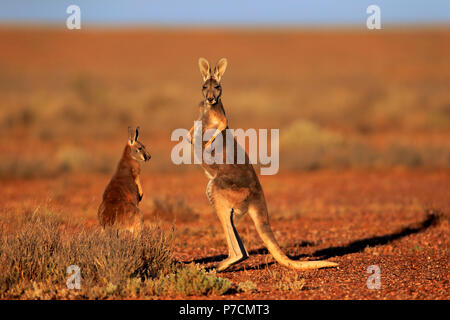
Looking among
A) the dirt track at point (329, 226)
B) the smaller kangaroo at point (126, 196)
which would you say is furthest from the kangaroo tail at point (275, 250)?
the smaller kangaroo at point (126, 196)

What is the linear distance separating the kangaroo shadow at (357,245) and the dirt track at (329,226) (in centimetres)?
1

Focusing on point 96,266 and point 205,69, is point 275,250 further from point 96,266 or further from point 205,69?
point 205,69

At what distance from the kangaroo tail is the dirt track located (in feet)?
0.49

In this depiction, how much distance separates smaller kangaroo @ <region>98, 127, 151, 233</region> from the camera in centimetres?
707

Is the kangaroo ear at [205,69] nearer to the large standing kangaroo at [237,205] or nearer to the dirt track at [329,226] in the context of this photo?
the large standing kangaroo at [237,205]

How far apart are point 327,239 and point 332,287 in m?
3.31

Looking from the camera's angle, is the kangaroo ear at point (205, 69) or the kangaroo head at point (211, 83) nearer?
the kangaroo head at point (211, 83)

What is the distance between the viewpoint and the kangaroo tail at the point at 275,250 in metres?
→ 6.70

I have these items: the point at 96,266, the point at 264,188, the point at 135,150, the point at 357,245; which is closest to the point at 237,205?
the point at 96,266

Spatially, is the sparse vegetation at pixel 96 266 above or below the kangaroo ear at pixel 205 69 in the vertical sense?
below

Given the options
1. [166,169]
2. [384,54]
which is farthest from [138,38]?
[166,169]

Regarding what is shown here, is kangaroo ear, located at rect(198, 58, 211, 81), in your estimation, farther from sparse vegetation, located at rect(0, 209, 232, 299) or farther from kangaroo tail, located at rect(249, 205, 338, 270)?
sparse vegetation, located at rect(0, 209, 232, 299)

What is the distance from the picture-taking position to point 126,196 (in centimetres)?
746
